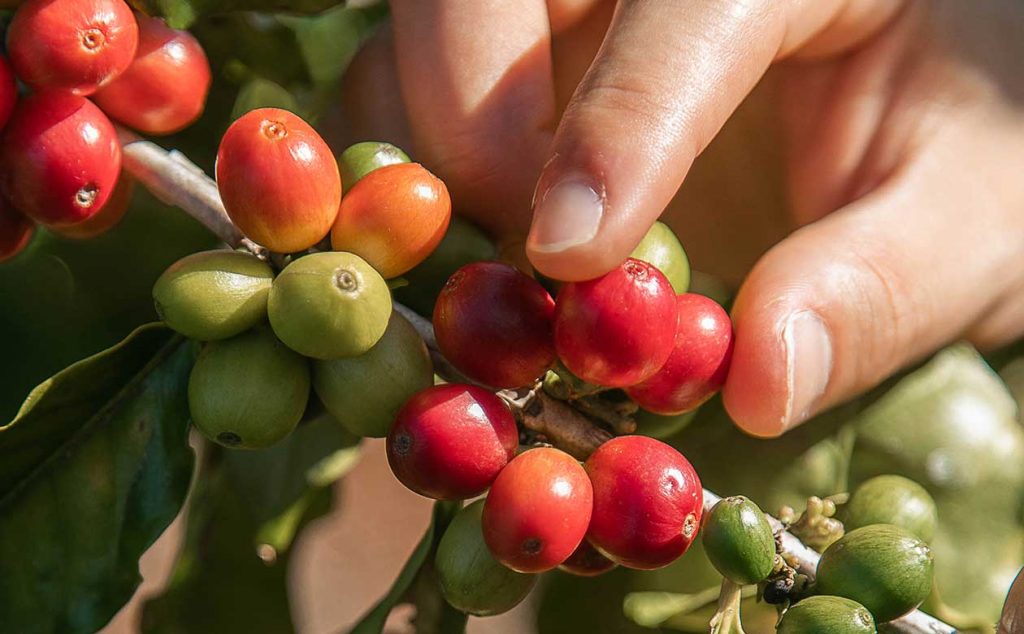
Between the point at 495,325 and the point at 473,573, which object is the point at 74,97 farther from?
the point at 473,573

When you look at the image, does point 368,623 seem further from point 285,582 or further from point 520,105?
point 520,105

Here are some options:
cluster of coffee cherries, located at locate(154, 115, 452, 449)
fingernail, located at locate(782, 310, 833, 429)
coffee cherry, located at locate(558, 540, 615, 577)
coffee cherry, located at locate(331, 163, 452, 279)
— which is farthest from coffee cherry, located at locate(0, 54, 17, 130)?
fingernail, located at locate(782, 310, 833, 429)

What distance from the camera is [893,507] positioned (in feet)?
3.48

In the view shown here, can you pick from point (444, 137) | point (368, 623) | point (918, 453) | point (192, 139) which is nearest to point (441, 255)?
point (444, 137)

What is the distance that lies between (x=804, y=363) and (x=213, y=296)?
673mm

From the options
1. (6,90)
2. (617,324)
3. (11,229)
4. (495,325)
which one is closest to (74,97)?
(6,90)

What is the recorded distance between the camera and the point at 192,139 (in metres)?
1.47

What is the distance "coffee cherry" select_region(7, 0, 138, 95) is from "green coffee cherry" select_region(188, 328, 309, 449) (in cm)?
33

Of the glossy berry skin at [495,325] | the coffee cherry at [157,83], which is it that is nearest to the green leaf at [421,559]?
the glossy berry skin at [495,325]

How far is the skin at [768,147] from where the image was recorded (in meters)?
1.08

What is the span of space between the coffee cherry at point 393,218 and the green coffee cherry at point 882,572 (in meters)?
0.49

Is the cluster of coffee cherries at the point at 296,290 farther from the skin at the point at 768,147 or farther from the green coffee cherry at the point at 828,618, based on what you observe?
the green coffee cherry at the point at 828,618

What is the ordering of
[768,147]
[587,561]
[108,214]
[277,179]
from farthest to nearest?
[768,147] < [108,214] < [587,561] < [277,179]

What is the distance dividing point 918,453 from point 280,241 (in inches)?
36.8
